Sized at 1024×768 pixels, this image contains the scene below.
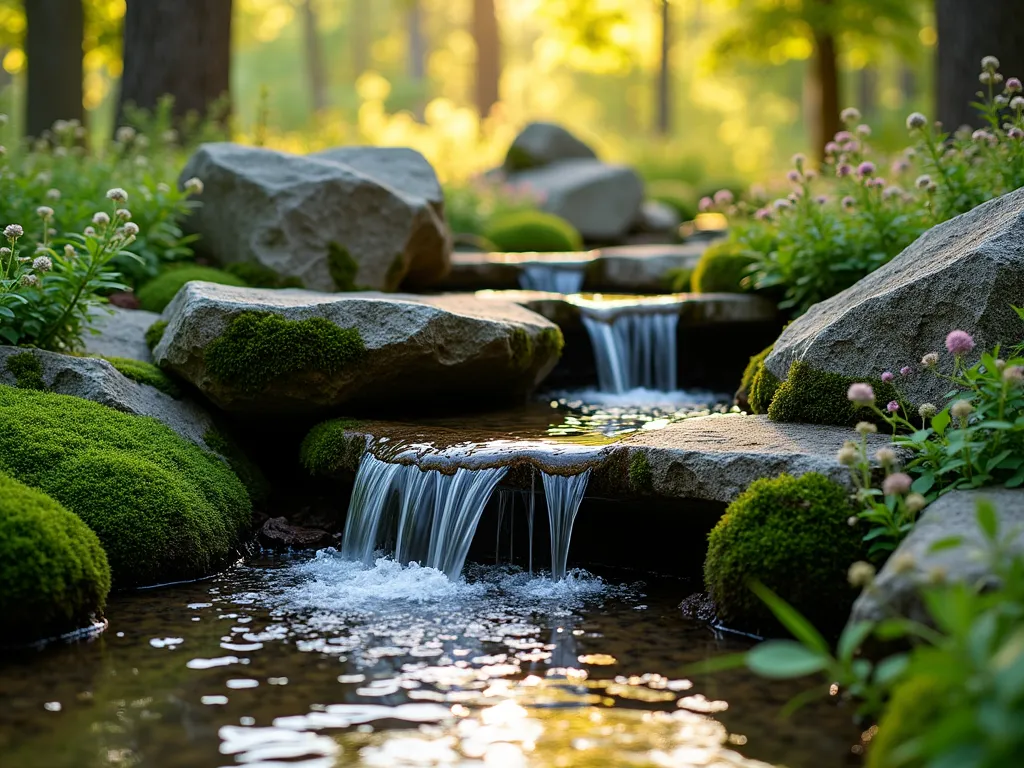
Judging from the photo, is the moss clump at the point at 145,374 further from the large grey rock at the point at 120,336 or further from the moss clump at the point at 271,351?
the moss clump at the point at 271,351

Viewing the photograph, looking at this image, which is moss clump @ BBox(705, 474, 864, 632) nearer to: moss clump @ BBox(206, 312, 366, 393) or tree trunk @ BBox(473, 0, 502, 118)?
moss clump @ BBox(206, 312, 366, 393)

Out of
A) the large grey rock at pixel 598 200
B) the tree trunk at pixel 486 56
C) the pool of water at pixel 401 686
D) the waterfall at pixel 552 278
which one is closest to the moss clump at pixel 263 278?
the waterfall at pixel 552 278

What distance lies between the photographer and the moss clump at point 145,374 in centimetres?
723

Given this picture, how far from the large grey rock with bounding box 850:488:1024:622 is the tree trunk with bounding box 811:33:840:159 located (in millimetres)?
14413

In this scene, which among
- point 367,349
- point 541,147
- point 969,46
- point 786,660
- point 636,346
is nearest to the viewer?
point 786,660

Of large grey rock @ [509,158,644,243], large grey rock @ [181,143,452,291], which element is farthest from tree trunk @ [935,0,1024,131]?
large grey rock @ [509,158,644,243]

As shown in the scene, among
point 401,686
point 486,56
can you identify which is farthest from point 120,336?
point 486,56

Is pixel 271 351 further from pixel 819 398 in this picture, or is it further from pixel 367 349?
pixel 819 398

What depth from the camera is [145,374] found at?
727cm

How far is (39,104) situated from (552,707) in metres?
12.7

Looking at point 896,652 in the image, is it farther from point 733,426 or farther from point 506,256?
point 506,256

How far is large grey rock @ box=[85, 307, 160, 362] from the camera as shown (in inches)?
302

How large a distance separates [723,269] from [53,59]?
30.1 ft

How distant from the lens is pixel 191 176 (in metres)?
9.61
